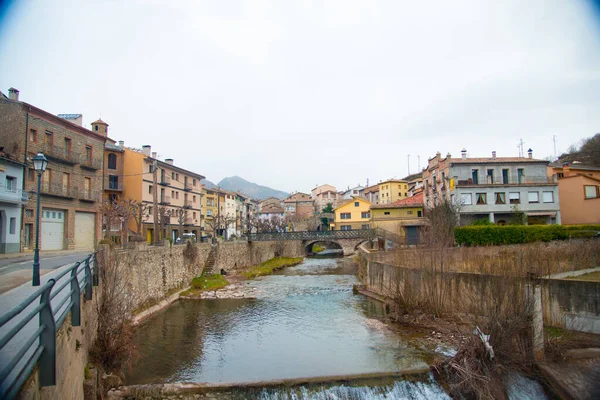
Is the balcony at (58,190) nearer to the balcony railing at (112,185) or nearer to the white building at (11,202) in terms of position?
the white building at (11,202)

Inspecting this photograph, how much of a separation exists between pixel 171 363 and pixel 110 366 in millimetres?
2262

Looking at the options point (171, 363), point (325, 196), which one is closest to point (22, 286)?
point (171, 363)

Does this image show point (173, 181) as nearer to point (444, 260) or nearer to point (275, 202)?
point (444, 260)

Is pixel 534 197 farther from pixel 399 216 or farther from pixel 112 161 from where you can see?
pixel 112 161

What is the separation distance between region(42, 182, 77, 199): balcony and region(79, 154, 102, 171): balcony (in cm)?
242


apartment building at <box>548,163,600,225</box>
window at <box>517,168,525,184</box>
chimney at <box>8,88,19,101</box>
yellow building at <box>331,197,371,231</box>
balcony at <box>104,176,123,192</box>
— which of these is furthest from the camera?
yellow building at <box>331,197,371,231</box>

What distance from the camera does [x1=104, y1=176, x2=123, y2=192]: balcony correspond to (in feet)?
144

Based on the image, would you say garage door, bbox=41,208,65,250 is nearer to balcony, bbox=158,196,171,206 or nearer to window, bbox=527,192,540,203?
balcony, bbox=158,196,171,206

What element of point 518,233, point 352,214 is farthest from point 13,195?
point 352,214

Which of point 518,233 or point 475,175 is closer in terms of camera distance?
point 518,233

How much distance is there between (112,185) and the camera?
145 feet

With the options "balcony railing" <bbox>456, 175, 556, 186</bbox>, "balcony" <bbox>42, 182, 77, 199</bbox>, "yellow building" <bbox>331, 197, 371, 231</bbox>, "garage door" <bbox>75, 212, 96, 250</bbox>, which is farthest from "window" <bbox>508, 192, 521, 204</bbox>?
"balcony" <bbox>42, 182, 77, 199</bbox>

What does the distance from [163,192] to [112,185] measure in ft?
22.7

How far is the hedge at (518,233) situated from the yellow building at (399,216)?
1798cm
